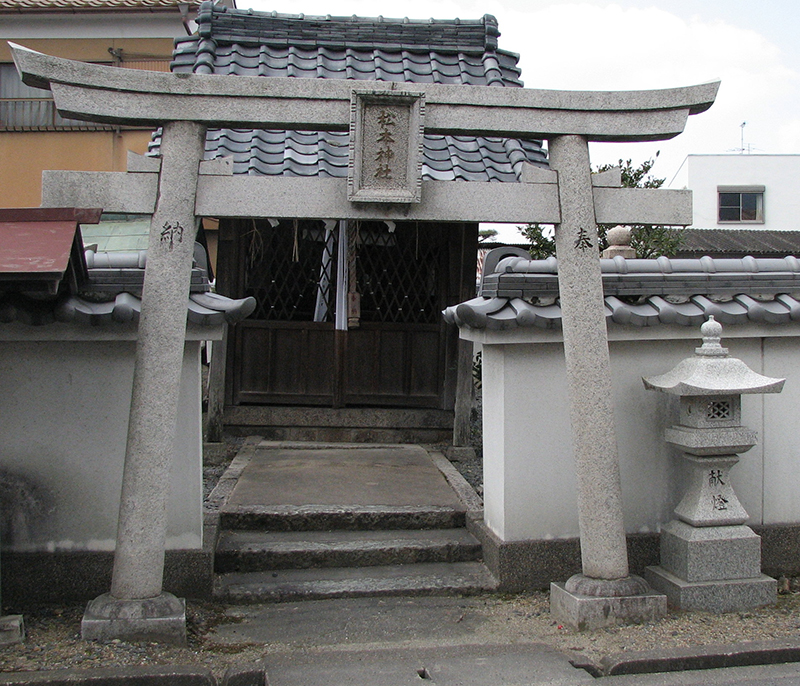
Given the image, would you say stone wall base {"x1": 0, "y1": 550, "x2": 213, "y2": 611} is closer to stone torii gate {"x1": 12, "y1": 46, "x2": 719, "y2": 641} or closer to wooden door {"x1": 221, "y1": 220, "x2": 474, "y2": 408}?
stone torii gate {"x1": 12, "y1": 46, "x2": 719, "y2": 641}

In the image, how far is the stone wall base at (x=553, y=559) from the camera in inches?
239

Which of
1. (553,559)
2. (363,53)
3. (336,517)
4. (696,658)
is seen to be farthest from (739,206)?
(696,658)

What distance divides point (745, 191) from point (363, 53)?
Result: 28480 millimetres

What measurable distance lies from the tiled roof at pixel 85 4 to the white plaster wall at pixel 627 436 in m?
16.0

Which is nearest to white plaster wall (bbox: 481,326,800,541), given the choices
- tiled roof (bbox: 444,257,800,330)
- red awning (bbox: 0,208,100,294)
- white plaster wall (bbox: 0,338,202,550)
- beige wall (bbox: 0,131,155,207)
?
tiled roof (bbox: 444,257,800,330)

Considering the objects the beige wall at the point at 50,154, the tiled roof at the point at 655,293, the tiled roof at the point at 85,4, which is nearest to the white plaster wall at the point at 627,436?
the tiled roof at the point at 655,293

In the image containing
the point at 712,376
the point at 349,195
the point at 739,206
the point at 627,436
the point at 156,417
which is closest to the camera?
the point at 156,417

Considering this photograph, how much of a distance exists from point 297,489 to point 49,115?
15223mm

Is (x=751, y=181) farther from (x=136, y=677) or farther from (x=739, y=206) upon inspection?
(x=136, y=677)

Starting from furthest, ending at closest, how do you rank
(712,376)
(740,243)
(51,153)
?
(740,243), (51,153), (712,376)

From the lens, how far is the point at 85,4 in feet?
59.4

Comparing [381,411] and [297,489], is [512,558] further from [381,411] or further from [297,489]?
[381,411]

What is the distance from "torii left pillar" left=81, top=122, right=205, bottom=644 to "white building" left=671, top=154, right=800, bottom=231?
32.2 m

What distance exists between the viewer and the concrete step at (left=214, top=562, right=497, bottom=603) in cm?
595
